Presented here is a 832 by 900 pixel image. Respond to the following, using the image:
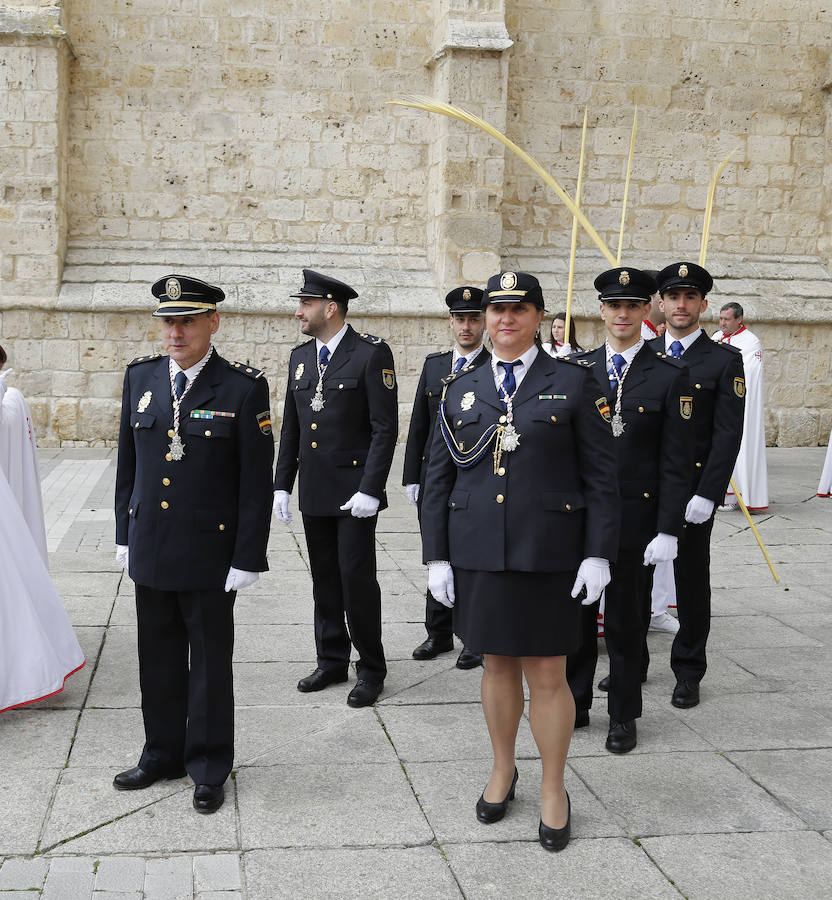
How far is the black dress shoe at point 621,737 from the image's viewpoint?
4250 mm

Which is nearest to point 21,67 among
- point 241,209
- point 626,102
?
point 241,209

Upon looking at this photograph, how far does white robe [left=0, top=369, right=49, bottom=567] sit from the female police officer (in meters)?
2.59

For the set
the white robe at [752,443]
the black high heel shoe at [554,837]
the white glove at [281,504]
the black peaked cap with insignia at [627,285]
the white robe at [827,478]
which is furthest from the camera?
the white robe at [827,478]

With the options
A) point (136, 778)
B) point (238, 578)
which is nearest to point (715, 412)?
point (238, 578)

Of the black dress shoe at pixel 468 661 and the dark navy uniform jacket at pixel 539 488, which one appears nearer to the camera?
the dark navy uniform jacket at pixel 539 488

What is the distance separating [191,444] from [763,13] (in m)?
13.0

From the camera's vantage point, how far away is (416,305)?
12984 mm

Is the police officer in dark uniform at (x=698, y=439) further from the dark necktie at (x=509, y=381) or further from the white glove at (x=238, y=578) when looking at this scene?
the white glove at (x=238, y=578)

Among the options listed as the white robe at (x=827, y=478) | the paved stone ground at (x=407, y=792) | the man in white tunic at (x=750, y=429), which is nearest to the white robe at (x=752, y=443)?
the man in white tunic at (x=750, y=429)

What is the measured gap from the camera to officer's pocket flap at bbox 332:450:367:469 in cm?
488

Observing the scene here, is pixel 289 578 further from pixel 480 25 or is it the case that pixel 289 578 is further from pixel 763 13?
pixel 763 13

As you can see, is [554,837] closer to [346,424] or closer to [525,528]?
[525,528]

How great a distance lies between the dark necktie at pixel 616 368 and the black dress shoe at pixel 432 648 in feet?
5.82

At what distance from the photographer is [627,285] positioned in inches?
172
